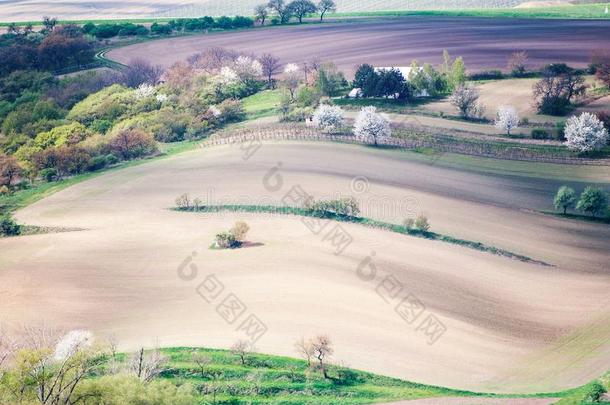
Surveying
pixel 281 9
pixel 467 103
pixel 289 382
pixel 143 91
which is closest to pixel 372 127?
pixel 467 103

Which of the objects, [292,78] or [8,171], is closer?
[8,171]

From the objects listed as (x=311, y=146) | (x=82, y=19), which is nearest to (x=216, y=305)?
(x=311, y=146)

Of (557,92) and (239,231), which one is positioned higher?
(557,92)

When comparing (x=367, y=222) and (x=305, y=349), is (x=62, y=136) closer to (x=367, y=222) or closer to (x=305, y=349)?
(x=367, y=222)

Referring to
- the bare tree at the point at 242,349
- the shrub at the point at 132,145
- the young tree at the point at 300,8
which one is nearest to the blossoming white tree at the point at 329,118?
the shrub at the point at 132,145

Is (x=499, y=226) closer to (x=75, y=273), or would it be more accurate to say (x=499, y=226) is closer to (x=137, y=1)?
(x=75, y=273)

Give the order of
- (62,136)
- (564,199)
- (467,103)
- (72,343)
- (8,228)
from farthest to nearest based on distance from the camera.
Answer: (62,136) < (467,103) < (8,228) < (564,199) < (72,343)
